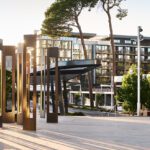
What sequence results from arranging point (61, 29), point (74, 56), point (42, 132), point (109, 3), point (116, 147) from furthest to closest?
point (74, 56) → point (61, 29) → point (109, 3) → point (42, 132) → point (116, 147)

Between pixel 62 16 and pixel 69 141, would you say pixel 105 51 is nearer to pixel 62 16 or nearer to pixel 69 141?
pixel 62 16

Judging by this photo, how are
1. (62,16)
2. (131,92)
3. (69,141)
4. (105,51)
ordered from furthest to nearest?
1. (105,51)
2. (62,16)
3. (131,92)
4. (69,141)

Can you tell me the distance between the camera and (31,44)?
16422 mm

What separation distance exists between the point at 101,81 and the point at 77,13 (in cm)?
6294

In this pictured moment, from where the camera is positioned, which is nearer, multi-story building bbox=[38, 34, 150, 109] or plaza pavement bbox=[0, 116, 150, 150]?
plaza pavement bbox=[0, 116, 150, 150]

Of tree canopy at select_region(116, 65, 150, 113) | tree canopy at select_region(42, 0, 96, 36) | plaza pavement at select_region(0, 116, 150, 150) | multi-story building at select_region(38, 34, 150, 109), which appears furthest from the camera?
multi-story building at select_region(38, 34, 150, 109)

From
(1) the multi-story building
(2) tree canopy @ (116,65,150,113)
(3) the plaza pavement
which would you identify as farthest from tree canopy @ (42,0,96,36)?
(1) the multi-story building

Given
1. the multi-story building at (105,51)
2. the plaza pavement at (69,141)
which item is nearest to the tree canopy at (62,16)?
the plaza pavement at (69,141)

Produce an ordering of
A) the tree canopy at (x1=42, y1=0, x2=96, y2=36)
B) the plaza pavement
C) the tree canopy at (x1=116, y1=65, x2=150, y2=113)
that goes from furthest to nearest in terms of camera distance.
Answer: the tree canopy at (x1=42, y1=0, x2=96, y2=36)
the tree canopy at (x1=116, y1=65, x2=150, y2=113)
the plaza pavement

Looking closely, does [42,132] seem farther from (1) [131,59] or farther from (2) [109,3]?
(1) [131,59]

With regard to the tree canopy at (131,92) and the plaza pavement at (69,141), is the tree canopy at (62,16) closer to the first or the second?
the tree canopy at (131,92)

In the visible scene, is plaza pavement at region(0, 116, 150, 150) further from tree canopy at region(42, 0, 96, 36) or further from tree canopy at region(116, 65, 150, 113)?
tree canopy at region(42, 0, 96, 36)

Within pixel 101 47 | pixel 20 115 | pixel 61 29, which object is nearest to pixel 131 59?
pixel 101 47

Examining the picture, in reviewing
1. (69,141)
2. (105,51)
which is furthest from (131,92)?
(105,51)
